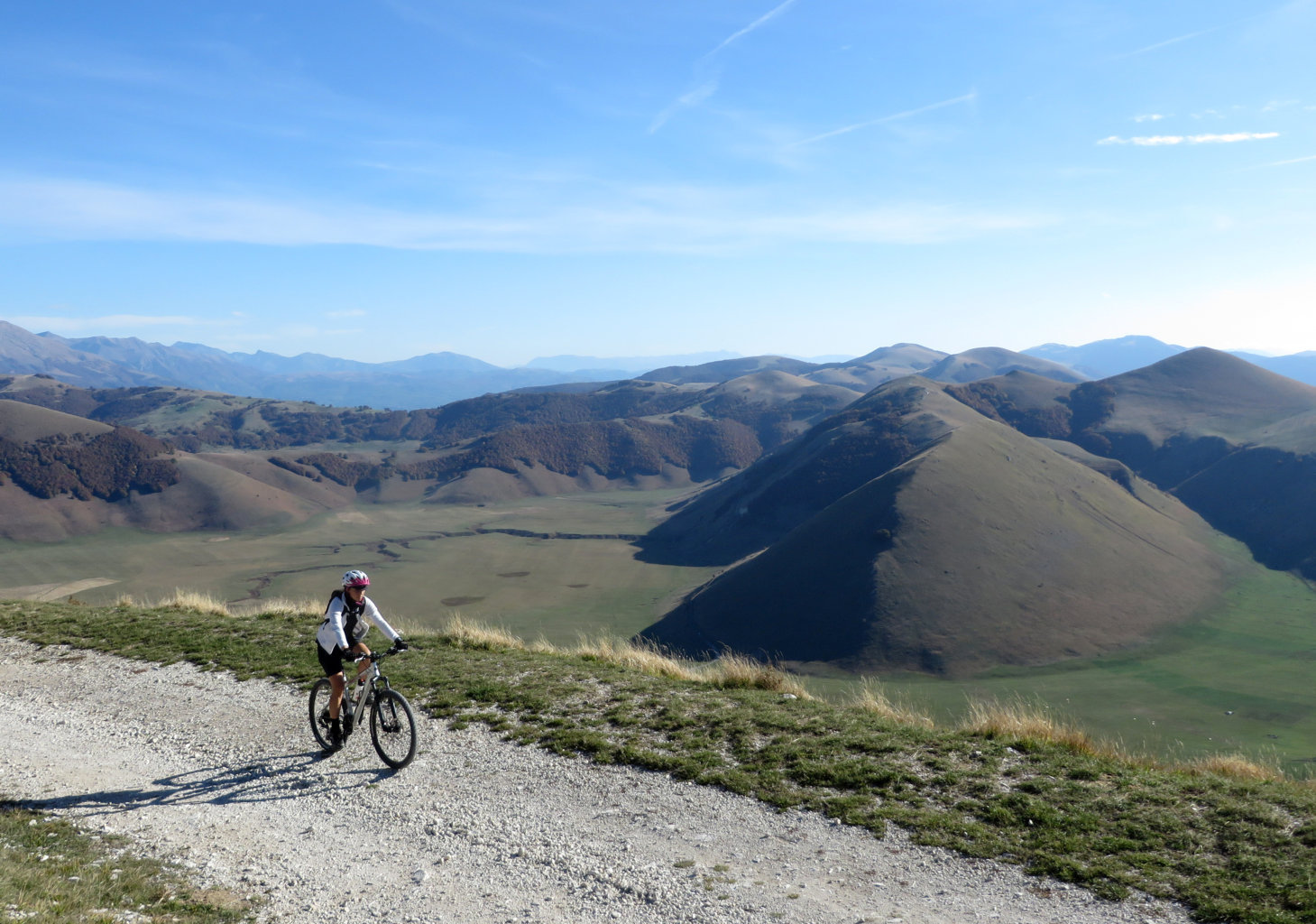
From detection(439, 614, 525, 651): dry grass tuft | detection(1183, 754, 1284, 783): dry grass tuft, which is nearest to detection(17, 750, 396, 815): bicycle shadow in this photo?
detection(439, 614, 525, 651): dry grass tuft

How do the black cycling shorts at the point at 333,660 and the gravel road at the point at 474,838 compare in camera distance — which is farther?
the black cycling shorts at the point at 333,660

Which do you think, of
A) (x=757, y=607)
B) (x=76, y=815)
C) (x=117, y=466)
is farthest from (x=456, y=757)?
(x=117, y=466)

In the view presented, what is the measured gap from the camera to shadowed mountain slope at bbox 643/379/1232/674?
44.2 meters

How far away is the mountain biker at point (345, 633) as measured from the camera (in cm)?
867

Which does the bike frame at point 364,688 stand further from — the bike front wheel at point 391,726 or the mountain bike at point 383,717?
the bike front wheel at point 391,726

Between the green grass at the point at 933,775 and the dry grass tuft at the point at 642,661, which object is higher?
the green grass at the point at 933,775

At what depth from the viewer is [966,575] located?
48.5 m

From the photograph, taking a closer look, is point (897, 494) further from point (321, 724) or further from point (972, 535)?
point (321, 724)

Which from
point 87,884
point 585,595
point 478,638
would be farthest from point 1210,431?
point 87,884

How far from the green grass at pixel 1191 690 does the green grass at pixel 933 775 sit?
1916 cm

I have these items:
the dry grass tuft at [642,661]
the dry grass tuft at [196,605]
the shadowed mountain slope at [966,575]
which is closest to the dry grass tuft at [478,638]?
the dry grass tuft at [642,661]

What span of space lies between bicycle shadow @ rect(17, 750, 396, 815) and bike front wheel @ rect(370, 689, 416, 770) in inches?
8.4

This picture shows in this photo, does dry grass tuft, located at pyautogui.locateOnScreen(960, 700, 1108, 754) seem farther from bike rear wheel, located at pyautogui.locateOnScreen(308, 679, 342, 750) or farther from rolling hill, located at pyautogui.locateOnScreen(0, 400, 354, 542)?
rolling hill, located at pyautogui.locateOnScreen(0, 400, 354, 542)

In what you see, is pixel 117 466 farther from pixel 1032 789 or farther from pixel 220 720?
pixel 1032 789
